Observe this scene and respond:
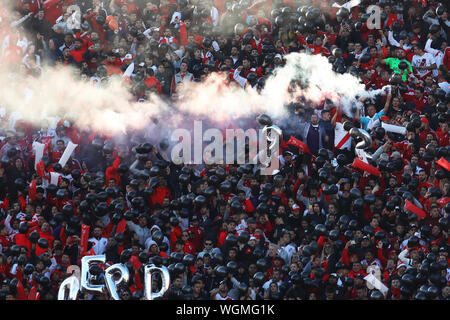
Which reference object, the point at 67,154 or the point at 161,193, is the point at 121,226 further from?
the point at 67,154

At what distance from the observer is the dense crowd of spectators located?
16.3 m

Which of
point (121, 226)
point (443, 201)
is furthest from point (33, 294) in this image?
point (443, 201)

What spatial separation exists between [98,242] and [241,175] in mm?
2385

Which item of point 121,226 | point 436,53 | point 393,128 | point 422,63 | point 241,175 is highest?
point 436,53

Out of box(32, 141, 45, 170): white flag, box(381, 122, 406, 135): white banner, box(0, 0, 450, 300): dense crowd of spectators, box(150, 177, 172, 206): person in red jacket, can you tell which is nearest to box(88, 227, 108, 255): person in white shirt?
box(0, 0, 450, 300): dense crowd of spectators

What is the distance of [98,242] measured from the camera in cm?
1709

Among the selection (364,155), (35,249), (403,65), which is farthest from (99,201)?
(403,65)

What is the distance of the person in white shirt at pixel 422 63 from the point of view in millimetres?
19469

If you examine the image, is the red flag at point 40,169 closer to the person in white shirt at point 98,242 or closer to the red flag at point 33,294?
the person in white shirt at point 98,242

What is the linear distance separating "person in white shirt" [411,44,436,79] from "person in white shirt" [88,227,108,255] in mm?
6057

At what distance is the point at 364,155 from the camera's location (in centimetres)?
1762

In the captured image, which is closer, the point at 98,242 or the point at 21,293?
the point at 21,293

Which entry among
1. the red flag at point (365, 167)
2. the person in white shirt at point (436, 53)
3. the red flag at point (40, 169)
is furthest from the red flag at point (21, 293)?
the person in white shirt at point (436, 53)

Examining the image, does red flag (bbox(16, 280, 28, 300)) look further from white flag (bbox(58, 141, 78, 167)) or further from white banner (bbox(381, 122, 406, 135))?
white banner (bbox(381, 122, 406, 135))
